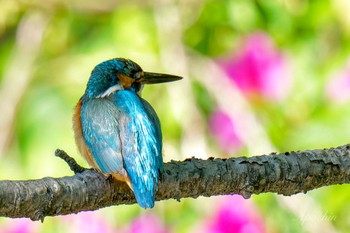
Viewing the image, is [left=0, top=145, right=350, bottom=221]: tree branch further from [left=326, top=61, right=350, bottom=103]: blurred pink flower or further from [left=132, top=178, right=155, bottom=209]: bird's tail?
[left=326, top=61, right=350, bottom=103]: blurred pink flower

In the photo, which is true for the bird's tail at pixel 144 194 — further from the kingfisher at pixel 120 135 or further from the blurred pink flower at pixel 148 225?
the blurred pink flower at pixel 148 225

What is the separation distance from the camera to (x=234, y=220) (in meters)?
3.28

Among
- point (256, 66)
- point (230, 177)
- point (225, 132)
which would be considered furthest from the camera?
point (256, 66)

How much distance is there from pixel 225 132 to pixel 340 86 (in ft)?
1.47

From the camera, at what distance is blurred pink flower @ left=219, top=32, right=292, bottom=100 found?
372 centimetres

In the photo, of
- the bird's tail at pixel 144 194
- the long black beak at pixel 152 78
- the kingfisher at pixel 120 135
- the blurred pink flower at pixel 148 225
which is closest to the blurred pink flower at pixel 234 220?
the blurred pink flower at pixel 148 225

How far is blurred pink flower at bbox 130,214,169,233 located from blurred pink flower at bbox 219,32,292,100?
71 centimetres

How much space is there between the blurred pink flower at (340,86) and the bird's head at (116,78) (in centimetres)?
75

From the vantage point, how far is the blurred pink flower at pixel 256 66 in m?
3.72

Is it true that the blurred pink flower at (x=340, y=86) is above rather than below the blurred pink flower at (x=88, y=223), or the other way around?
above

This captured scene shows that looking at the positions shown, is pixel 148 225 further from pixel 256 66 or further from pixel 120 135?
pixel 256 66

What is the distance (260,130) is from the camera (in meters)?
3.54

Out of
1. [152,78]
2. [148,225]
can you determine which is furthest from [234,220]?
[152,78]

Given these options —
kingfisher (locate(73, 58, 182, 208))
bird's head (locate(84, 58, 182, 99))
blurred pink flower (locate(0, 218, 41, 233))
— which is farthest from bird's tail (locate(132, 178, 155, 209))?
blurred pink flower (locate(0, 218, 41, 233))
